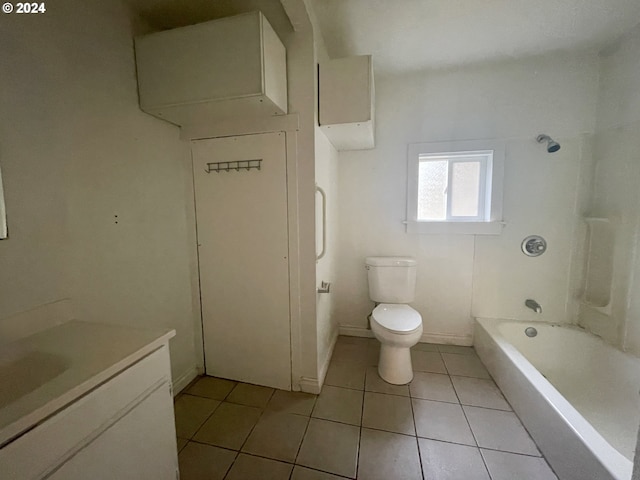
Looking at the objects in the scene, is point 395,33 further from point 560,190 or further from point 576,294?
point 576,294

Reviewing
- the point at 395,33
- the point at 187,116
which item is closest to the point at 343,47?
the point at 395,33

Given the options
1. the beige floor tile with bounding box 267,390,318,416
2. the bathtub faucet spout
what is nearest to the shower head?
the bathtub faucet spout

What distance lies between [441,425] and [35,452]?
1720 mm

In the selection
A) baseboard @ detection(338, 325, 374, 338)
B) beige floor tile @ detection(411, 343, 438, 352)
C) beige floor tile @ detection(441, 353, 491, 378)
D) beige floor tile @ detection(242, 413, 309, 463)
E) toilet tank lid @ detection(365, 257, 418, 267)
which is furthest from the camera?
baseboard @ detection(338, 325, 374, 338)

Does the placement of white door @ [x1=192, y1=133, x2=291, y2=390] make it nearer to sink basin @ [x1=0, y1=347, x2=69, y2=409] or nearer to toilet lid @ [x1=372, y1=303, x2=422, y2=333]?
toilet lid @ [x1=372, y1=303, x2=422, y2=333]

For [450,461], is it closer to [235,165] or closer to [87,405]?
[87,405]

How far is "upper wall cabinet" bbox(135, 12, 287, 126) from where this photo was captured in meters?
1.25

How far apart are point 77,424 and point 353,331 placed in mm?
2143

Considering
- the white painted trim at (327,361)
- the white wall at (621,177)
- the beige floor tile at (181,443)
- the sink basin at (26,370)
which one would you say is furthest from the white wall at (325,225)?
the white wall at (621,177)

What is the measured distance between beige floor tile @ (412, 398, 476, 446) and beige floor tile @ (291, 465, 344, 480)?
56 cm

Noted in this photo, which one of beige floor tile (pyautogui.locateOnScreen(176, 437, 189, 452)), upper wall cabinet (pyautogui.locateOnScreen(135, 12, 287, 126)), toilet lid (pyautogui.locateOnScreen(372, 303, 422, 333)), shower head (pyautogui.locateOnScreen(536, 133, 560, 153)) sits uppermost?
upper wall cabinet (pyautogui.locateOnScreen(135, 12, 287, 126))

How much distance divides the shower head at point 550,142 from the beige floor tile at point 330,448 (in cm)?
244

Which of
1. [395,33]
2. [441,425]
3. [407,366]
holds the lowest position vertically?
[441,425]

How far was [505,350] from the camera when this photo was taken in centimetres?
171
